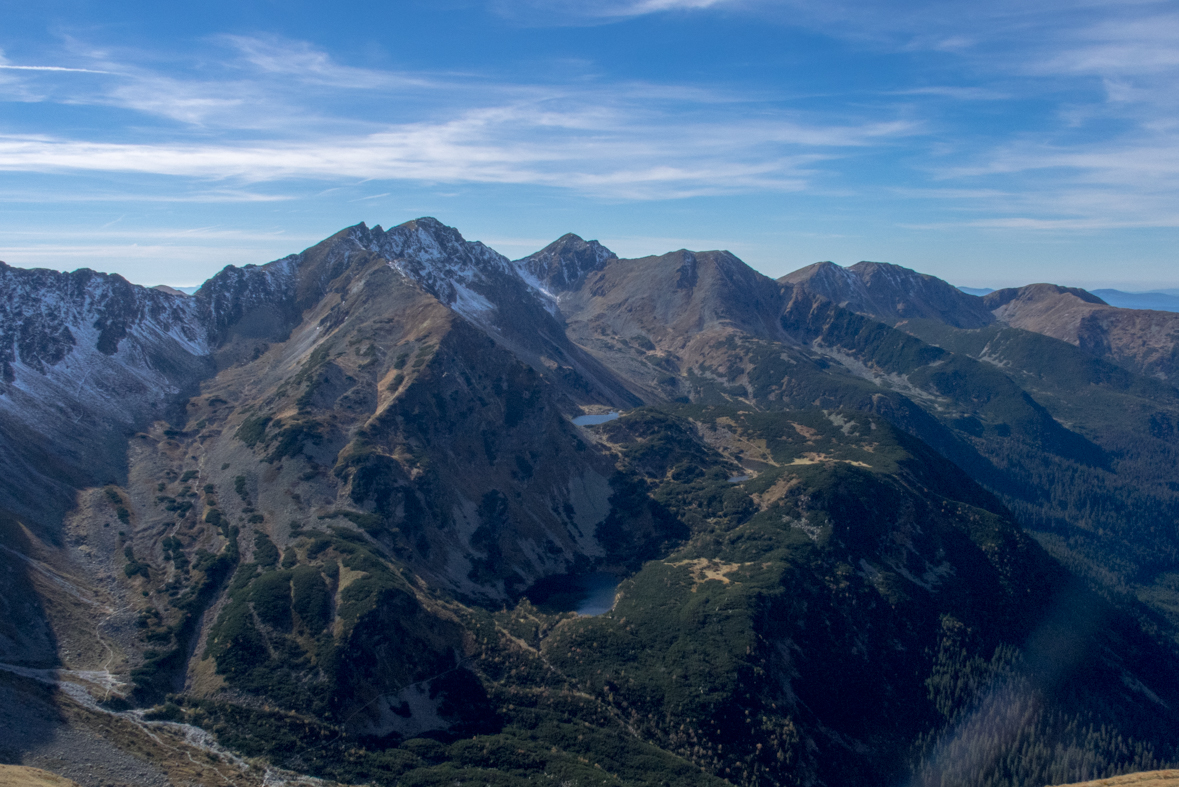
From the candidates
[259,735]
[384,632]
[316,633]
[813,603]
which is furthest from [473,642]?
[813,603]

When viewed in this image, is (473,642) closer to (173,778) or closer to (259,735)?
(259,735)

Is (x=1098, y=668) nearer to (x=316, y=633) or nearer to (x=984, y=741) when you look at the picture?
(x=984, y=741)

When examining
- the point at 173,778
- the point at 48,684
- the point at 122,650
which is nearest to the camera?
the point at 173,778

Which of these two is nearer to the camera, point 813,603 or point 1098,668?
point 813,603

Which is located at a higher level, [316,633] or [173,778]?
[316,633]

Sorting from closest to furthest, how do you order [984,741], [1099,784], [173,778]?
[1099,784]
[173,778]
[984,741]

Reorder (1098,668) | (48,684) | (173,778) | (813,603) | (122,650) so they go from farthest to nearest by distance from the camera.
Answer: (1098,668) < (813,603) < (122,650) < (48,684) < (173,778)

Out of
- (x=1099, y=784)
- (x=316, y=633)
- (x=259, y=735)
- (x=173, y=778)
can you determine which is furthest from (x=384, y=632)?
(x=1099, y=784)

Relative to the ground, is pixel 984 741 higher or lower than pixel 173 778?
lower

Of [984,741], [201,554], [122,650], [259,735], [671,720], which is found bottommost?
[984,741]
